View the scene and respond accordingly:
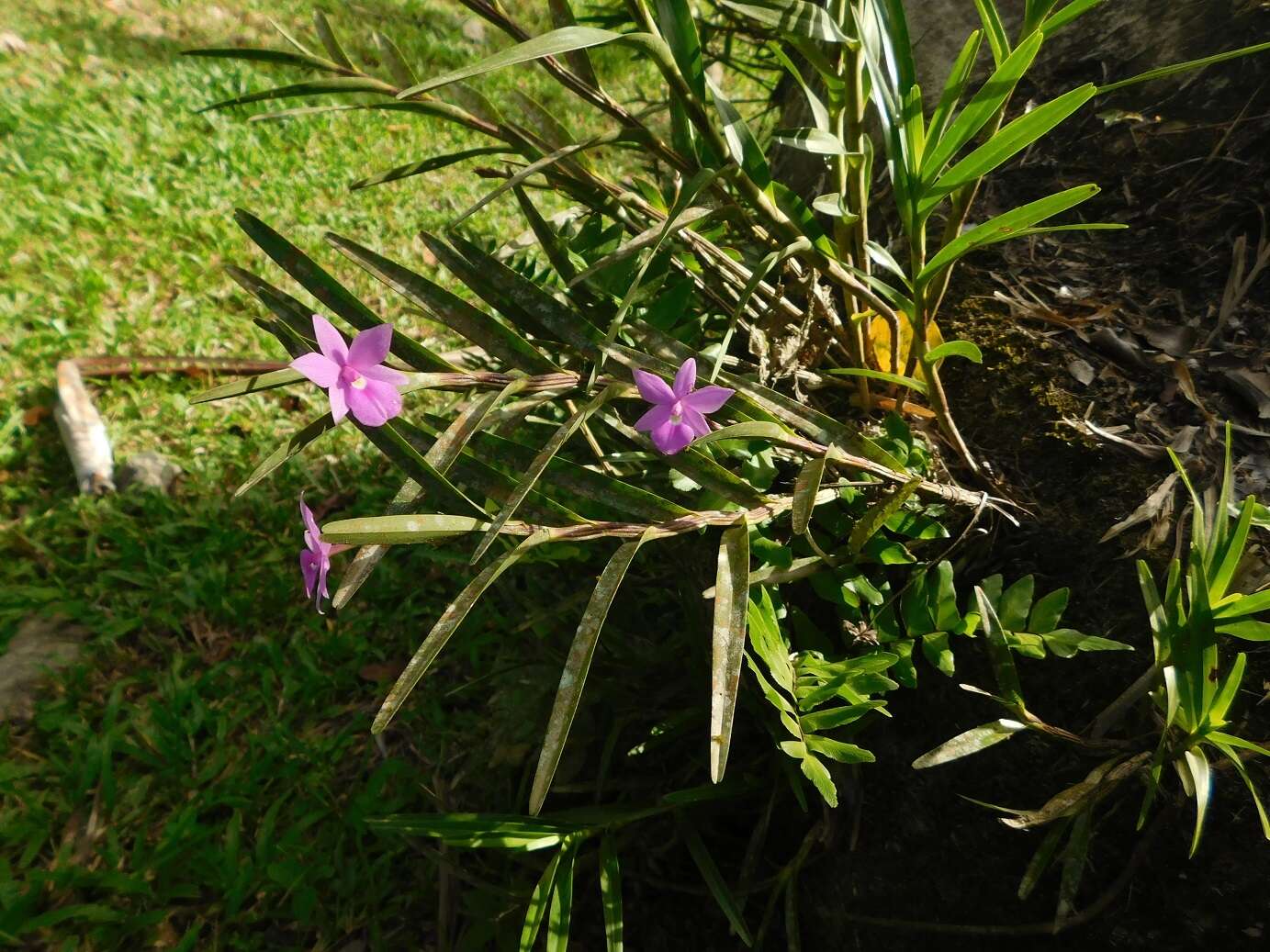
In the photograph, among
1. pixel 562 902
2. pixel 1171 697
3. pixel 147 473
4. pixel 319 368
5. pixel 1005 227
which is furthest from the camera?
pixel 147 473

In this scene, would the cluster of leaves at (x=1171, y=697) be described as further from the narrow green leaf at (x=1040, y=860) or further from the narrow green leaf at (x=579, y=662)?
the narrow green leaf at (x=579, y=662)

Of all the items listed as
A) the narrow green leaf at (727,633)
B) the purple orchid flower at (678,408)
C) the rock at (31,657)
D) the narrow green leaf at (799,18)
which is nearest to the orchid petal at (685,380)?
the purple orchid flower at (678,408)

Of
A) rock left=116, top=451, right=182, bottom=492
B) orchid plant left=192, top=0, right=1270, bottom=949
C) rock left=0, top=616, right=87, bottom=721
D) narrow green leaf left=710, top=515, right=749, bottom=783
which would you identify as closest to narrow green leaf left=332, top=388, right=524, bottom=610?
orchid plant left=192, top=0, right=1270, bottom=949

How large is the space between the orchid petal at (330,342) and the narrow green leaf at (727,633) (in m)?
0.35

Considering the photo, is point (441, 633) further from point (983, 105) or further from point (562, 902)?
point (983, 105)

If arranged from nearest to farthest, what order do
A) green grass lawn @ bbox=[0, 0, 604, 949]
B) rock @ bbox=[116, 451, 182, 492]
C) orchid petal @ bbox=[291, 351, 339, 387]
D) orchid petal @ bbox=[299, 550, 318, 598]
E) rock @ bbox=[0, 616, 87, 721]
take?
orchid petal @ bbox=[291, 351, 339, 387] → orchid petal @ bbox=[299, 550, 318, 598] → green grass lawn @ bbox=[0, 0, 604, 949] → rock @ bbox=[0, 616, 87, 721] → rock @ bbox=[116, 451, 182, 492]

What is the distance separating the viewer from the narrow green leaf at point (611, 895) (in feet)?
3.05

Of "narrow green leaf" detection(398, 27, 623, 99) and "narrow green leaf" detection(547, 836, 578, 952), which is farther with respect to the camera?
"narrow green leaf" detection(547, 836, 578, 952)

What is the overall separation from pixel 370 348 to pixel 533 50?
27 centimetres

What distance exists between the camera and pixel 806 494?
77cm

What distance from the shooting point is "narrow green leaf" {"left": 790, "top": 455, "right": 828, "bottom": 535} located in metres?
0.75

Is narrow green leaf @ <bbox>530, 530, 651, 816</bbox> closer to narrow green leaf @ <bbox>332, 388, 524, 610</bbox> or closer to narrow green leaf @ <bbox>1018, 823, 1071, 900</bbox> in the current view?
narrow green leaf @ <bbox>332, 388, 524, 610</bbox>

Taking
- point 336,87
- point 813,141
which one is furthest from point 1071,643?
point 336,87

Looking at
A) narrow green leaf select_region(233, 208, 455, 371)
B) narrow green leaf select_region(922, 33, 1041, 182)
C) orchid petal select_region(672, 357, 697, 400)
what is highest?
narrow green leaf select_region(922, 33, 1041, 182)
